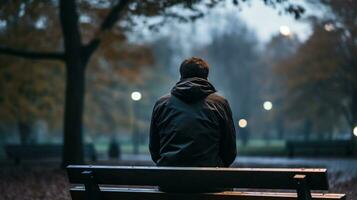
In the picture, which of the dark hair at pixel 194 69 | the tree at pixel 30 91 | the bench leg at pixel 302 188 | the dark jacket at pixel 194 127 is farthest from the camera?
the tree at pixel 30 91

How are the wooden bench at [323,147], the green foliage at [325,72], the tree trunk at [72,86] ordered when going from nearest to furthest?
1. the tree trunk at [72,86]
2. the green foliage at [325,72]
3. the wooden bench at [323,147]

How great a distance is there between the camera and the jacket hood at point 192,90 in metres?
5.19

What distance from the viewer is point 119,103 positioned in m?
39.8

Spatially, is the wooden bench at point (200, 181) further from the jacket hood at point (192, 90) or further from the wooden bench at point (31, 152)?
the wooden bench at point (31, 152)

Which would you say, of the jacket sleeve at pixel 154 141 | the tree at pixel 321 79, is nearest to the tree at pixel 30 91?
the tree at pixel 321 79

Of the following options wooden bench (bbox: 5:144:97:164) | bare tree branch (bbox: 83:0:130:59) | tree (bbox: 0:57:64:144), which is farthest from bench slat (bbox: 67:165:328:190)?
tree (bbox: 0:57:64:144)

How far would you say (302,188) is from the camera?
4.51 metres

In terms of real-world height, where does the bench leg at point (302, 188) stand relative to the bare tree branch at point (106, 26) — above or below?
below

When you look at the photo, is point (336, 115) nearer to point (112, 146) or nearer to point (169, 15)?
point (112, 146)

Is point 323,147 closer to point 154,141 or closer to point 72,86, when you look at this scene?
point 72,86

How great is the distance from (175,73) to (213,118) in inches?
2112

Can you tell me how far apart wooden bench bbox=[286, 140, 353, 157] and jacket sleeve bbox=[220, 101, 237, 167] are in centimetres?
2477

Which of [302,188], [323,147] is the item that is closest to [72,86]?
[302,188]

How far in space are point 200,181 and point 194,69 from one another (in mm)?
1083
